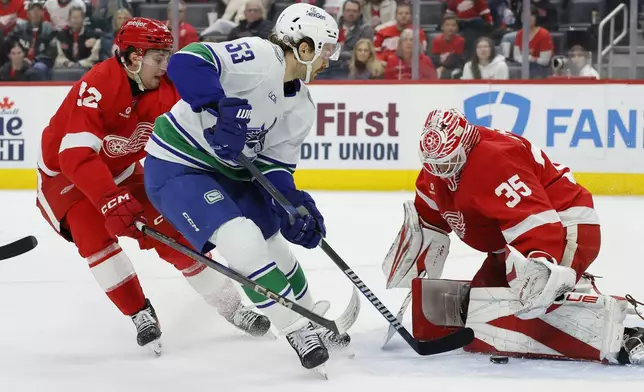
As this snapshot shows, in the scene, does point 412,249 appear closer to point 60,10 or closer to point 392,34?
point 392,34

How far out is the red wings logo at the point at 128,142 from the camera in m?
3.29

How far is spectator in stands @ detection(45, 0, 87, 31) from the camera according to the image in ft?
24.7

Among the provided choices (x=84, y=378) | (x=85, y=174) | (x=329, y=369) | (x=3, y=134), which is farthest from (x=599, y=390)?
(x=3, y=134)

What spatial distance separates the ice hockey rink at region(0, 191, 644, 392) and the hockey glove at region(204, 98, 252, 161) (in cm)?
63

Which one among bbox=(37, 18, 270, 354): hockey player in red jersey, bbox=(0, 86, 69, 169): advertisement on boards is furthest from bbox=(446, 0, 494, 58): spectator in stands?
bbox=(37, 18, 270, 354): hockey player in red jersey

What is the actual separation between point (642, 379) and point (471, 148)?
778 mm

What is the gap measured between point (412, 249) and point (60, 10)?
519cm

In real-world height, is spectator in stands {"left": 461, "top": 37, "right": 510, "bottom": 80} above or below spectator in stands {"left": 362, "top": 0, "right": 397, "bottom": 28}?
below

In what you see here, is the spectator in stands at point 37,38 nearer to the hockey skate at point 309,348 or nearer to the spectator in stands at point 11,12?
the spectator in stands at point 11,12

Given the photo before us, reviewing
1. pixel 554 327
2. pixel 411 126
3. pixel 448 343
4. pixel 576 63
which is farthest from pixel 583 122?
pixel 448 343

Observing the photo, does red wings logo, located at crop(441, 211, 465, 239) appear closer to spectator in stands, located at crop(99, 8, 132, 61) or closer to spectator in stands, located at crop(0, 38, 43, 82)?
spectator in stands, located at crop(99, 8, 132, 61)

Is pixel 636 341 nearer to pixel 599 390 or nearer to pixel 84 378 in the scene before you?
pixel 599 390

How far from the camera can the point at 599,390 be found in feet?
8.25

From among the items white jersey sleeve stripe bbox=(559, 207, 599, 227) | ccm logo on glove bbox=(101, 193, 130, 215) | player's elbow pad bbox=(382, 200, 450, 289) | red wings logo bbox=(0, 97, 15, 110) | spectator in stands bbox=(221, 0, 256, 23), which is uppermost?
spectator in stands bbox=(221, 0, 256, 23)
